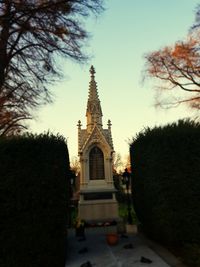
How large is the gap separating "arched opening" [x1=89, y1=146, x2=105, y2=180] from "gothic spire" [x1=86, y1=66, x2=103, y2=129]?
7.21ft

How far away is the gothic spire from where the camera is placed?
22047 mm

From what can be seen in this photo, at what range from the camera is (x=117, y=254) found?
351 inches

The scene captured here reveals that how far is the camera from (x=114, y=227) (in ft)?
48.3

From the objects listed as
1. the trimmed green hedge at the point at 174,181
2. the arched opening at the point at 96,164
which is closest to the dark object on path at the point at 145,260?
the trimmed green hedge at the point at 174,181

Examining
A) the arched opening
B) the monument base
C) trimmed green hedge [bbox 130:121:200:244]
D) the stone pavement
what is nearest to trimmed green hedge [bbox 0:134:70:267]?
the stone pavement

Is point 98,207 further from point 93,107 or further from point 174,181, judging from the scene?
point 174,181

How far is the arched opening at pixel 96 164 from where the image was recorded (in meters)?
19.6

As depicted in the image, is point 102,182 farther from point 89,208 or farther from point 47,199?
point 47,199

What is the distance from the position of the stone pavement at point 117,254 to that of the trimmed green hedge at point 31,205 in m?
0.87

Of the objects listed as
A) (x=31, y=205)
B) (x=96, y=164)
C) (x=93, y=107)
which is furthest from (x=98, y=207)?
(x=31, y=205)

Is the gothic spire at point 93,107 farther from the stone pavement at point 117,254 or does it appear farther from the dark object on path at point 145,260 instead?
the dark object on path at point 145,260

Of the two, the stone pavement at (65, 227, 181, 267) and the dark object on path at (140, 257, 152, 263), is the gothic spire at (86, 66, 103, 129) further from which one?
the dark object on path at (140, 257, 152, 263)

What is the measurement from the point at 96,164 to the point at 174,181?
11.2 metres

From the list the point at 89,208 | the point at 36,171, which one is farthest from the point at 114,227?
the point at 36,171
